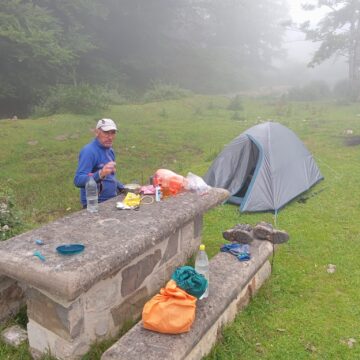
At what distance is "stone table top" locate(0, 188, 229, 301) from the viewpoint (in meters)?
3.07

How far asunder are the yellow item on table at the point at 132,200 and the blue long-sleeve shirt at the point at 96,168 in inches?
17.4

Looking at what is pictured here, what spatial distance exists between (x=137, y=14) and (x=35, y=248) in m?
31.5

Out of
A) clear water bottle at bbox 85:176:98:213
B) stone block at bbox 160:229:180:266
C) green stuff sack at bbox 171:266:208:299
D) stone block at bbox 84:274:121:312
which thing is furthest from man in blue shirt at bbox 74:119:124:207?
green stuff sack at bbox 171:266:208:299

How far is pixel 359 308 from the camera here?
466cm

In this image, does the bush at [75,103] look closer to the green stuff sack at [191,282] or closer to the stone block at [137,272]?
the stone block at [137,272]

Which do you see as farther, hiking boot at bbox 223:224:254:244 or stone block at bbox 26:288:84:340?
hiking boot at bbox 223:224:254:244

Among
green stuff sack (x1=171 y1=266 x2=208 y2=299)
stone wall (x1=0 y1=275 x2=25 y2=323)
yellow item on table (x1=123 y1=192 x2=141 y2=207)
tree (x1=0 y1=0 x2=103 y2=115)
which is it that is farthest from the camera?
tree (x1=0 y1=0 x2=103 y2=115)

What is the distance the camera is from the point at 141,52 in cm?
3384

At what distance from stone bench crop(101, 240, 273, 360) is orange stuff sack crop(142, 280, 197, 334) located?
0.06 metres

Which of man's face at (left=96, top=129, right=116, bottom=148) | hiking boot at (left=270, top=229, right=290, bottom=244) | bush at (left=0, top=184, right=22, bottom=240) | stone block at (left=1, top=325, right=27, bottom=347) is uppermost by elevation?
man's face at (left=96, top=129, right=116, bottom=148)

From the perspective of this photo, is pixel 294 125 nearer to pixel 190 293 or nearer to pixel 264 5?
pixel 190 293

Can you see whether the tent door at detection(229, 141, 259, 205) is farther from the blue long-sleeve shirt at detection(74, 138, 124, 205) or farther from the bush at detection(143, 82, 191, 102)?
the bush at detection(143, 82, 191, 102)

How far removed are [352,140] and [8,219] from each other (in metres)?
11.6

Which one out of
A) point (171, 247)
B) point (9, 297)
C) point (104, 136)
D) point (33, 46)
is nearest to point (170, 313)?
point (171, 247)
